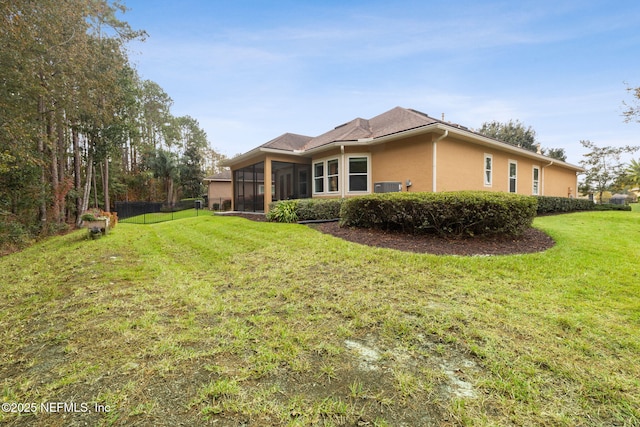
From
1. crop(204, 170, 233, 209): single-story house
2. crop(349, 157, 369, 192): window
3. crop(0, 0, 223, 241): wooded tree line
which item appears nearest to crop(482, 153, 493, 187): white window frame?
crop(349, 157, 369, 192): window

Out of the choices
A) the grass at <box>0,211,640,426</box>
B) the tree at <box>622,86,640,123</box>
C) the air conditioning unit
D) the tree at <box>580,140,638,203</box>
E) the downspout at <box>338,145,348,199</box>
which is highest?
the tree at <box>622,86,640,123</box>

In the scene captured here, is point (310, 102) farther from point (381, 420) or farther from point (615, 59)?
point (381, 420)

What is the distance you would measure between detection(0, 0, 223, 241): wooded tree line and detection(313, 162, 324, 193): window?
978 centimetres

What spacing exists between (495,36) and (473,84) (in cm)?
302

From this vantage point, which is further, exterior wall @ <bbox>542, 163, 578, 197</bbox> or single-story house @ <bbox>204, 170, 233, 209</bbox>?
single-story house @ <bbox>204, 170, 233, 209</bbox>

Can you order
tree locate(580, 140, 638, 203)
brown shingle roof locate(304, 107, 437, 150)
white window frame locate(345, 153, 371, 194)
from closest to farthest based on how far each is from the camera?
brown shingle roof locate(304, 107, 437, 150) < white window frame locate(345, 153, 371, 194) < tree locate(580, 140, 638, 203)

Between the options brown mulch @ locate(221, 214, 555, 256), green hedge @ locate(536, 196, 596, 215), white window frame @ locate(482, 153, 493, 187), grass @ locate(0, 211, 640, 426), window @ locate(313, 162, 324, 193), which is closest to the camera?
grass @ locate(0, 211, 640, 426)

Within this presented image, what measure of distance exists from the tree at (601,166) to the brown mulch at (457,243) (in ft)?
75.8

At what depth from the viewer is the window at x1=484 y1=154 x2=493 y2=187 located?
11.4 meters

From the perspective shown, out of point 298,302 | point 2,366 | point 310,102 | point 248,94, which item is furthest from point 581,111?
point 2,366

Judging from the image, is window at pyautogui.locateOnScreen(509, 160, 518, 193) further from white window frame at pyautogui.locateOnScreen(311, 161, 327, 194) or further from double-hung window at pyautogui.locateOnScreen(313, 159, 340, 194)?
white window frame at pyautogui.locateOnScreen(311, 161, 327, 194)

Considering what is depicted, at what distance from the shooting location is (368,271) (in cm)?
422

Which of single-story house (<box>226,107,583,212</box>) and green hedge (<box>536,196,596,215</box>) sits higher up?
single-story house (<box>226,107,583,212</box>)

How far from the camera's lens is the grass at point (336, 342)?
1657mm
